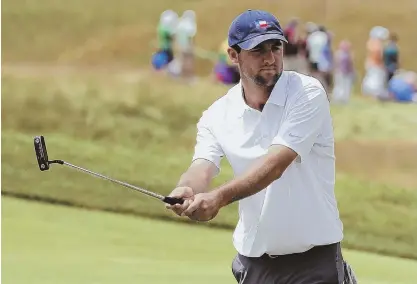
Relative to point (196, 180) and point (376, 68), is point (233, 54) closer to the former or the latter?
point (196, 180)

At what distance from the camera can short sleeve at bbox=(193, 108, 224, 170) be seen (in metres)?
4.31

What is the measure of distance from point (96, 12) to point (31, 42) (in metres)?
1.27

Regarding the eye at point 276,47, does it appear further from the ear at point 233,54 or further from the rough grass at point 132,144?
the rough grass at point 132,144

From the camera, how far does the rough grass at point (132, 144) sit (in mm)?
10406

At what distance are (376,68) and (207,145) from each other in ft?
49.0

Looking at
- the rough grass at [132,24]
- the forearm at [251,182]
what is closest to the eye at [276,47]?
the forearm at [251,182]

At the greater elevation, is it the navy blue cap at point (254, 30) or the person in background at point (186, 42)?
the navy blue cap at point (254, 30)

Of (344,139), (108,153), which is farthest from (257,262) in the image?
(344,139)

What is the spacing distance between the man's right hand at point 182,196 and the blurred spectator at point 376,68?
48.1ft

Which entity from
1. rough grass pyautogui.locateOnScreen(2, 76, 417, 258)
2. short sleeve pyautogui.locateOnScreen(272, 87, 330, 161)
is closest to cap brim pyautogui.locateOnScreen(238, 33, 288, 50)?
short sleeve pyautogui.locateOnScreen(272, 87, 330, 161)

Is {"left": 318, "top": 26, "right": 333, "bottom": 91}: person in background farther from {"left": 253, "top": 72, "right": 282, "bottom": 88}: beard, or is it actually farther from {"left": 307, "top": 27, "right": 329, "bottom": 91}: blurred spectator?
{"left": 253, "top": 72, "right": 282, "bottom": 88}: beard

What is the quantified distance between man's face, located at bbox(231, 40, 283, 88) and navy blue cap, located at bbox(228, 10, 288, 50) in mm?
22

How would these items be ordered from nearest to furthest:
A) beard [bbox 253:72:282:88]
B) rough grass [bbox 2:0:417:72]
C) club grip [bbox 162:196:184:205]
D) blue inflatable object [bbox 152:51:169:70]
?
club grip [bbox 162:196:184:205], beard [bbox 253:72:282:88], blue inflatable object [bbox 152:51:169:70], rough grass [bbox 2:0:417:72]

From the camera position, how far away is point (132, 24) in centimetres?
2006
